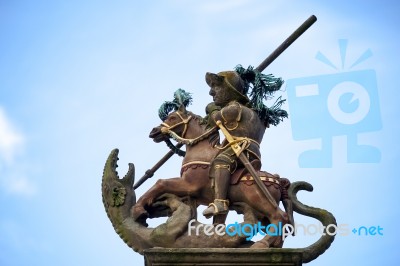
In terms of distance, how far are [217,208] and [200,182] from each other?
56 centimetres

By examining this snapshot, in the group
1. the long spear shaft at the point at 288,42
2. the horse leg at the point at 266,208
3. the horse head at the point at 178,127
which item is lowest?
the horse leg at the point at 266,208

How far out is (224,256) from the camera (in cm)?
1031

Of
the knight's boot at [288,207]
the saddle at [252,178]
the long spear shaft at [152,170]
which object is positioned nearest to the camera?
the saddle at [252,178]

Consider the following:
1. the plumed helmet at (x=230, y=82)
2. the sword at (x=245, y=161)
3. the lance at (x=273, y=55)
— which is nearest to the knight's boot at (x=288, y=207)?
the sword at (x=245, y=161)

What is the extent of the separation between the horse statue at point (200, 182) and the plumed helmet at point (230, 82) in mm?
570

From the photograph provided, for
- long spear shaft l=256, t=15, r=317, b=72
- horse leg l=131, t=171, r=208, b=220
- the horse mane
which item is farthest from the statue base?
long spear shaft l=256, t=15, r=317, b=72

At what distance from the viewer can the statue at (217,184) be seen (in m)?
10.8

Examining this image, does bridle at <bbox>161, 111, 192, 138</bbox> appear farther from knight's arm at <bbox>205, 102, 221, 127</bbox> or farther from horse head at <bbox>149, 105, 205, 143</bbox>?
knight's arm at <bbox>205, 102, 221, 127</bbox>

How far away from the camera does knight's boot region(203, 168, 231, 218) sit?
426 inches

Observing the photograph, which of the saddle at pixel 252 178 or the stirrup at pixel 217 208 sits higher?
the saddle at pixel 252 178

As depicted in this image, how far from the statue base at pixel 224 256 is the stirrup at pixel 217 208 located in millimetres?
598

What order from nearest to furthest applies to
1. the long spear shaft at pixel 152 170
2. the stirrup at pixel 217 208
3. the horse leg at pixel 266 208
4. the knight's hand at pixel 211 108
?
A: the horse leg at pixel 266 208 → the stirrup at pixel 217 208 → the knight's hand at pixel 211 108 → the long spear shaft at pixel 152 170

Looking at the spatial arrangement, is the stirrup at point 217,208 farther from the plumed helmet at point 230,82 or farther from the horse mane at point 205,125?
the plumed helmet at point 230,82

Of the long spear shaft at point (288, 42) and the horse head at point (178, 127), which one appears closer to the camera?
the horse head at point (178, 127)
